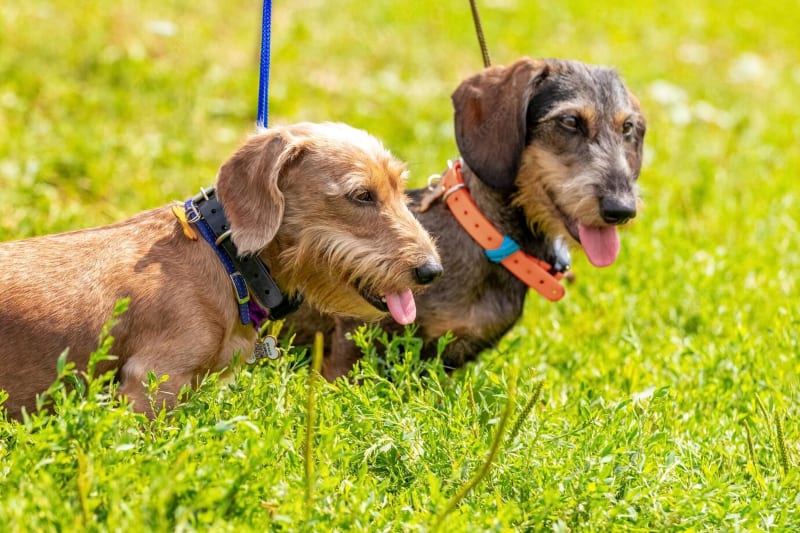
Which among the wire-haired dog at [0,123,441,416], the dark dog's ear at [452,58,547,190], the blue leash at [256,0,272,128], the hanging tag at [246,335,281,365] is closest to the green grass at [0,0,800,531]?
the hanging tag at [246,335,281,365]

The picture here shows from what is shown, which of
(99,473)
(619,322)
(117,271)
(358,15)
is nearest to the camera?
(99,473)

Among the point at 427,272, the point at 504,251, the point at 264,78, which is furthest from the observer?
the point at 504,251

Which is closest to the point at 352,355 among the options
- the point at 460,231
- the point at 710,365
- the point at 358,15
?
the point at 460,231

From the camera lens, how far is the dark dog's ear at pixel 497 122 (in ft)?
16.5

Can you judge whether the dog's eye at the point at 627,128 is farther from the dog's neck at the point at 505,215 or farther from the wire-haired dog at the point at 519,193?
the dog's neck at the point at 505,215

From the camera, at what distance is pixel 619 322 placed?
21.1 ft

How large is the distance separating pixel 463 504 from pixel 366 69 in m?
7.43

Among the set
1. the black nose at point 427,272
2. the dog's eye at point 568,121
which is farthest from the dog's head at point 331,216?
the dog's eye at point 568,121

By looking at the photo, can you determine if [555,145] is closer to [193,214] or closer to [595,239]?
[595,239]

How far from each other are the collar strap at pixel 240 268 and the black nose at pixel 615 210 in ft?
5.53

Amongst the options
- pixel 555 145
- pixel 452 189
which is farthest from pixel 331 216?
pixel 555 145

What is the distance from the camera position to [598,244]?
5.06 m

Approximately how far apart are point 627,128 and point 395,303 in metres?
1.78

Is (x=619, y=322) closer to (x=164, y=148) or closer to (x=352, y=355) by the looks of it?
(x=352, y=355)
